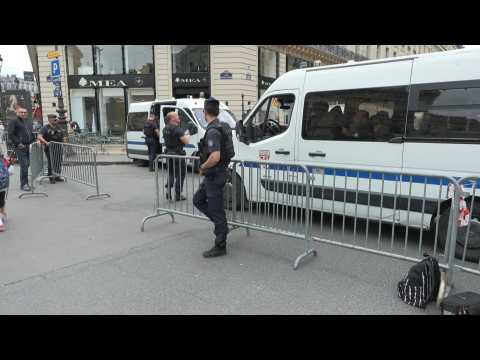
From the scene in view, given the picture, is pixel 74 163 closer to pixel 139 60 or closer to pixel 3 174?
pixel 3 174

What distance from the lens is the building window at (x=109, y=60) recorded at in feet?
70.6

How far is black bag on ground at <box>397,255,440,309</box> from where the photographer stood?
132 inches

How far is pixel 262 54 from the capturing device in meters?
23.1

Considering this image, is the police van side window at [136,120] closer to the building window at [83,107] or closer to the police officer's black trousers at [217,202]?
the building window at [83,107]

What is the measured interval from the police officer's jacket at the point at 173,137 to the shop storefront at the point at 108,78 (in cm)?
1453

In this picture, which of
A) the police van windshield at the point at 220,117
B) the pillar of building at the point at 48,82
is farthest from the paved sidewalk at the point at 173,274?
the pillar of building at the point at 48,82

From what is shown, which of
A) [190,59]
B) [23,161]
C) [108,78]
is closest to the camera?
[23,161]

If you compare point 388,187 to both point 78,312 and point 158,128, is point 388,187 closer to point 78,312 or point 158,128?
point 78,312

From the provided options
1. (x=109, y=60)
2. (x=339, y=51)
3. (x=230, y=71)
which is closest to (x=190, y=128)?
(x=230, y=71)

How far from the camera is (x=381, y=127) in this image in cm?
507

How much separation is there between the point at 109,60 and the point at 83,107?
316 centimetres

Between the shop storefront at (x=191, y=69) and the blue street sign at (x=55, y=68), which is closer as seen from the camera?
the blue street sign at (x=55, y=68)

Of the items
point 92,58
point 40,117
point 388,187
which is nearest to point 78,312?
point 388,187

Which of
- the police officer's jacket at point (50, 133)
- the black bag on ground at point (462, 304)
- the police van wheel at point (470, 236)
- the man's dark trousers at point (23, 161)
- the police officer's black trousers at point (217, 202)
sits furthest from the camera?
the police officer's jacket at point (50, 133)
